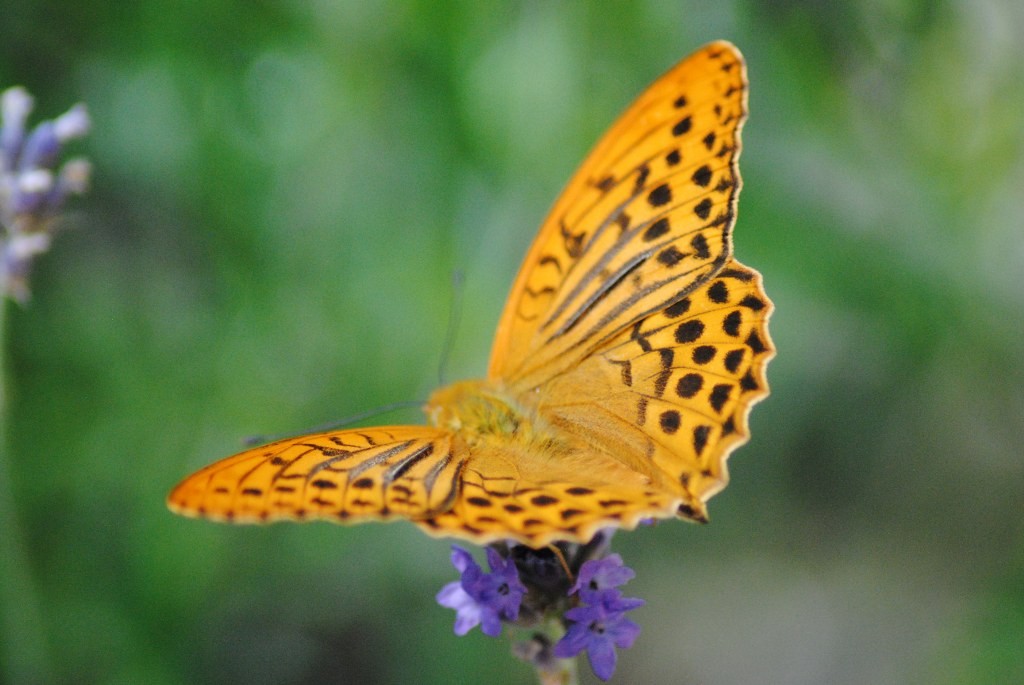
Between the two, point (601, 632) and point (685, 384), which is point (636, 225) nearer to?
point (685, 384)

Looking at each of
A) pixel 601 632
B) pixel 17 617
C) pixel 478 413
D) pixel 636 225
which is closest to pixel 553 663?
pixel 601 632

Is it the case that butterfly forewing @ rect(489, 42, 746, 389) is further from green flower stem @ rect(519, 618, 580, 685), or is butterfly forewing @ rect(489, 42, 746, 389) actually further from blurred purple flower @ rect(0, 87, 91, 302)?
blurred purple flower @ rect(0, 87, 91, 302)

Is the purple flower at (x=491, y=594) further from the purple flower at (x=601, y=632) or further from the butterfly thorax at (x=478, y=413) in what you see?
the butterfly thorax at (x=478, y=413)

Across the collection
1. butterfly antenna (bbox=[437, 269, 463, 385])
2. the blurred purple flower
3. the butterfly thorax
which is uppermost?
the blurred purple flower

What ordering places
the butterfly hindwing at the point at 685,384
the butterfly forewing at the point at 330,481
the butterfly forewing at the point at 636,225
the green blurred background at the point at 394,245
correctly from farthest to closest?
the green blurred background at the point at 394,245 → the butterfly forewing at the point at 636,225 → the butterfly hindwing at the point at 685,384 → the butterfly forewing at the point at 330,481

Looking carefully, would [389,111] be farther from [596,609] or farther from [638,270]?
[596,609]

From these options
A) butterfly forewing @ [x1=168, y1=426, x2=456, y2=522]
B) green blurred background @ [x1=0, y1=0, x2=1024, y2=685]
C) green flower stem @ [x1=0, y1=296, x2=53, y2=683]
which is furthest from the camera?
green blurred background @ [x1=0, y1=0, x2=1024, y2=685]

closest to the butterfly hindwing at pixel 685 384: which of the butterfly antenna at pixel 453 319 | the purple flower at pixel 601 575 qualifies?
the purple flower at pixel 601 575

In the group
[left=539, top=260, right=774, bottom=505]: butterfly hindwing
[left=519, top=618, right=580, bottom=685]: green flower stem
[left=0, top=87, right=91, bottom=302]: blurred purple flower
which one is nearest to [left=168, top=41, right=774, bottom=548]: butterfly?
[left=539, top=260, right=774, bottom=505]: butterfly hindwing
